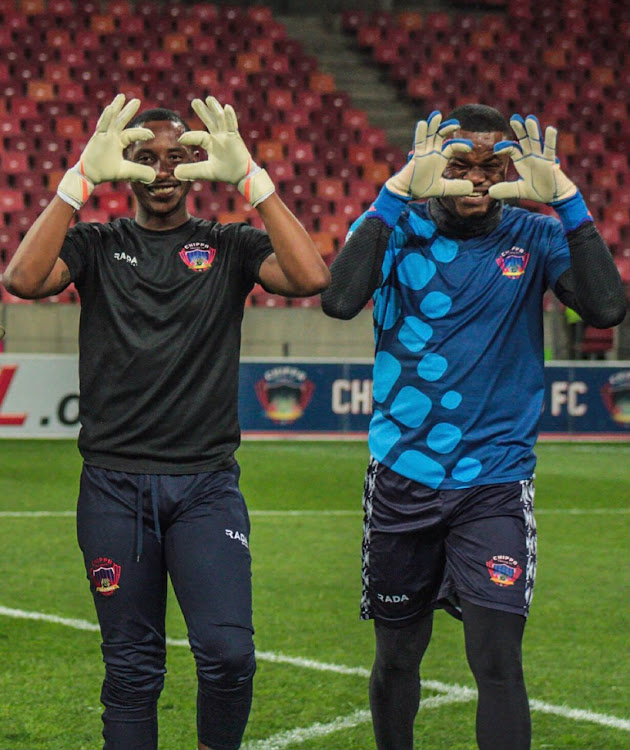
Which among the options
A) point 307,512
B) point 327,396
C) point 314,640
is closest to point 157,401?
point 314,640

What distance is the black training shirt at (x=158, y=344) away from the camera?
10.5ft

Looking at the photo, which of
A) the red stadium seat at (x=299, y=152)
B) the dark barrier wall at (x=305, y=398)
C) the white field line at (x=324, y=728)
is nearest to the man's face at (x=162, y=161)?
the white field line at (x=324, y=728)

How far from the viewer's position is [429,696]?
482 cm

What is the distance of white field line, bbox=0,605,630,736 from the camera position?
455 centimetres

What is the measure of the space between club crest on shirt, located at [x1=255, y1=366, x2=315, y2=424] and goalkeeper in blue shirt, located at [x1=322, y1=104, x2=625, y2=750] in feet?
34.8

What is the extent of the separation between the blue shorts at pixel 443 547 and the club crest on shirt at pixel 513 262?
23.6 inches

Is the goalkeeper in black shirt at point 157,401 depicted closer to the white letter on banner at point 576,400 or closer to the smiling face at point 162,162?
the smiling face at point 162,162

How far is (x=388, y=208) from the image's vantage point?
3.38m

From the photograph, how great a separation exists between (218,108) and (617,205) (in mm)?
17292

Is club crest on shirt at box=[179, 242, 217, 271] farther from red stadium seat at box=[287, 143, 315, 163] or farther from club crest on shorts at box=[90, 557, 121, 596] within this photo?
red stadium seat at box=[287, 143, 315, 163]

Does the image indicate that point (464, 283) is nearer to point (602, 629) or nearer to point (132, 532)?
point (132, 532)

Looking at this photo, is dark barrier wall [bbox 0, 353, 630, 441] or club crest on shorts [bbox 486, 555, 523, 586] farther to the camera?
dark barrier wall [bbox 0, 353, 630, 441]

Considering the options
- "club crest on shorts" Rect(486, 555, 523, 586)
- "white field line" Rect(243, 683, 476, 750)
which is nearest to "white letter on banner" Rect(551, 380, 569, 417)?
"white field line" Rect(243, 683, 476, 750)

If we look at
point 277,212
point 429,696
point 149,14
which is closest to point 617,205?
point 149,14
